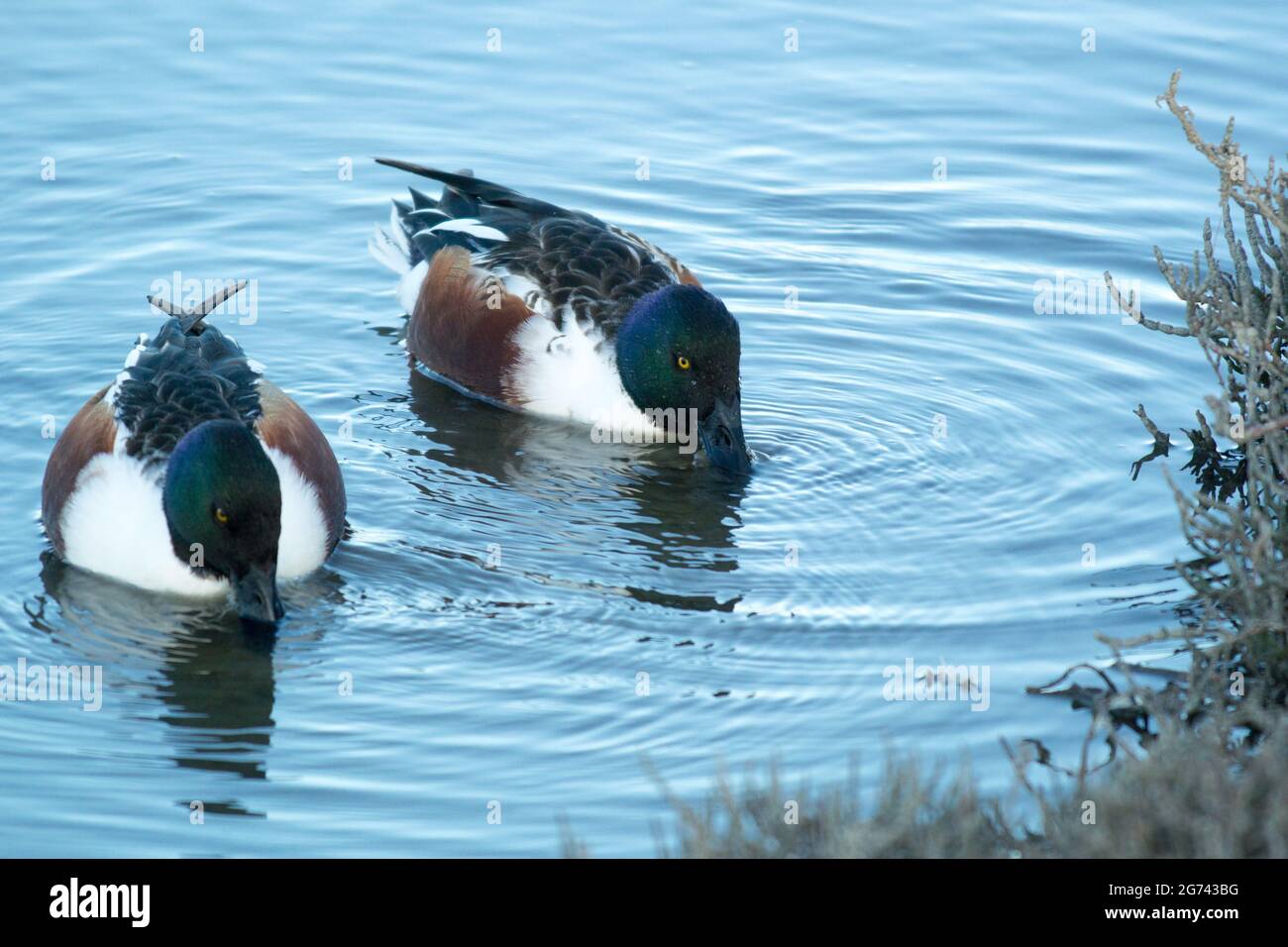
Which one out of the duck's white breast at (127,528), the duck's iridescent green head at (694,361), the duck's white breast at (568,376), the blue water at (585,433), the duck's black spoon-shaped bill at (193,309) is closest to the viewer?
the blue water at (585,433)

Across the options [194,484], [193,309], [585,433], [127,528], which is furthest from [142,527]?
[585,433]

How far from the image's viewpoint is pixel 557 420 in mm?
8805

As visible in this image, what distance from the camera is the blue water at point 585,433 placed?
18.8 feet

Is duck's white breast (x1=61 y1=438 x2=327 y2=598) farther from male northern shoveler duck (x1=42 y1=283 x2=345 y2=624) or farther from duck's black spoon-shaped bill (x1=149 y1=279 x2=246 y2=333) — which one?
duck's black spoon-shaped bill (x1=149 y1=279 x2=246 y2=333)

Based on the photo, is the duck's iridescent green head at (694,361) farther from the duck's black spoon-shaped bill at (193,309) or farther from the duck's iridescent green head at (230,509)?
the duck's iridescent green head at (230,509)

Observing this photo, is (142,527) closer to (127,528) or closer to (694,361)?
(127,528)

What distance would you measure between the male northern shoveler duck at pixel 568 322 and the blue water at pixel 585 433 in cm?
25

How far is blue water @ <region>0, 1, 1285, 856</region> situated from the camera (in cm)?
574

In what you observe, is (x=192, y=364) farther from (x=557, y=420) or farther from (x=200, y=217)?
(x=200, y=217)

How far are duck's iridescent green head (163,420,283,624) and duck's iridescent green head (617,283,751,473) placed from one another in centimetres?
241

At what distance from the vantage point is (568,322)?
28.6ft

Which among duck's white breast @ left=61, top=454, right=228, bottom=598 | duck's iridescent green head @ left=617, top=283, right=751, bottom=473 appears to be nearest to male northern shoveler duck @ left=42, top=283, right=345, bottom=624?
duck's white breast @ left=61, top=454, right=228, bottom=598

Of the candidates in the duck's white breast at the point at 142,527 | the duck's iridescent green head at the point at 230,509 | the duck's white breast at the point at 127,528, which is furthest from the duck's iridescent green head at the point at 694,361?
the duck's white breast at the point at 127,528
